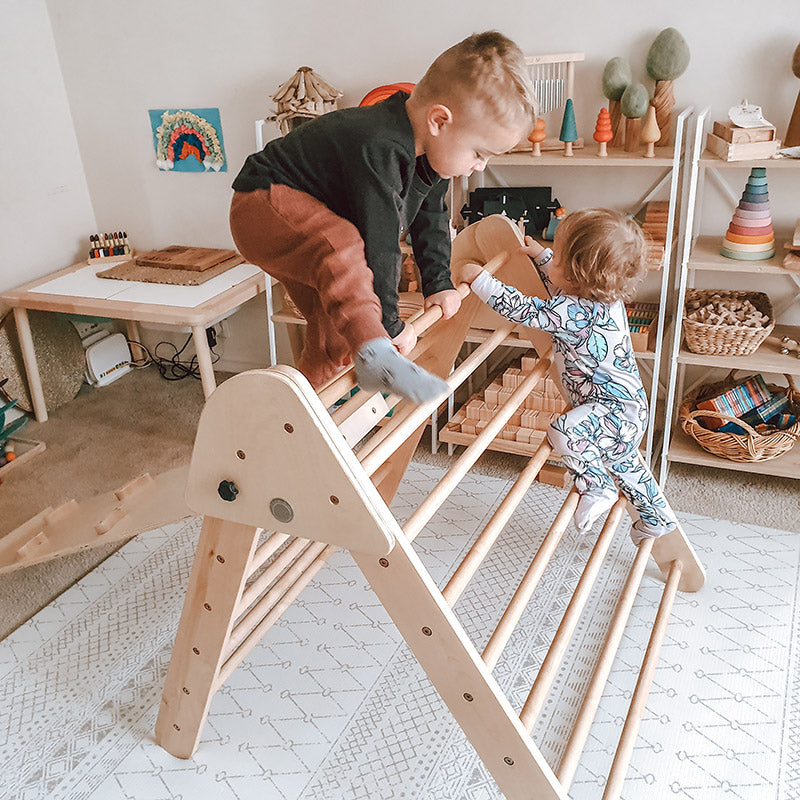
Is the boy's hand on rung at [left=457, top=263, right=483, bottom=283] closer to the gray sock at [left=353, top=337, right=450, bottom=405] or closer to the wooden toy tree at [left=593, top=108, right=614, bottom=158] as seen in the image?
the gray sock at [left=353, top=337, right=450, bottom=405]

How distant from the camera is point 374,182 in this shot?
4.06ft

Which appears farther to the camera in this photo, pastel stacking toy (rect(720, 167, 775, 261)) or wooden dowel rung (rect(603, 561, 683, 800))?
pastel stacking toy (rect(720, 167, 775, 261))

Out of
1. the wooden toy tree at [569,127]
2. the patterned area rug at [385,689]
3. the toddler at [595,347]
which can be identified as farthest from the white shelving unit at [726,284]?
the toddler at [595,347]

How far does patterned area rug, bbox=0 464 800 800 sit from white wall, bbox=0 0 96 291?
1575 mm

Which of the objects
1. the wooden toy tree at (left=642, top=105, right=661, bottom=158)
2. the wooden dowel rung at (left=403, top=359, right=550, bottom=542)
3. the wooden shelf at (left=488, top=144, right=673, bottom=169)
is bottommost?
the wooden dowel rung at (left=403, top=359, right=550, bottom=542)

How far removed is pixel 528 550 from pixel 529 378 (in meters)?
0.65

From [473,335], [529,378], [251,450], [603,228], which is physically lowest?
[473,335]

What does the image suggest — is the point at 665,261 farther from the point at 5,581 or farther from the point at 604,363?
the point at 5,581

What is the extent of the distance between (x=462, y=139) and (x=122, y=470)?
6.46ft

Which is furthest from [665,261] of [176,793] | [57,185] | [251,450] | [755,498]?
[57,185]

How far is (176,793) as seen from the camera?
1.56m

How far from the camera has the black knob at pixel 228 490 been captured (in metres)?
1.21

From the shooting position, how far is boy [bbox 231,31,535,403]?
1189 millimetres

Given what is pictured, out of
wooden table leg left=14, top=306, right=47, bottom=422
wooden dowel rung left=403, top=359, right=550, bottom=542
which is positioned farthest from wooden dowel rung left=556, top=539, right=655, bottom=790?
wooden table leg left=14, top=306, right=47, bottom=422
